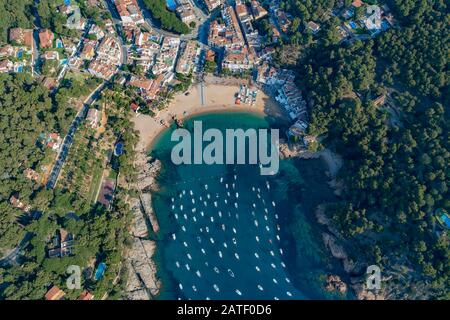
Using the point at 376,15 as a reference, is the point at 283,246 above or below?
below

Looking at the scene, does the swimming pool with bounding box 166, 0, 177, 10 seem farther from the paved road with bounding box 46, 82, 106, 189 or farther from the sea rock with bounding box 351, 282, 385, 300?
the sea rock with bounding box 351, 282, 385, 300

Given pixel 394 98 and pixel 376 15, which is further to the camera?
pixel 376 15

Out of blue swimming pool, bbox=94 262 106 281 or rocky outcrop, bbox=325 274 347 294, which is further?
rocky outcrop, bbox=325 274 347 294

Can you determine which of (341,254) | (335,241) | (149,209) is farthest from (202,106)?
(341,254)

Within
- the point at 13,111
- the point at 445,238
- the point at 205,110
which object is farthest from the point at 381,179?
the point at 13,111

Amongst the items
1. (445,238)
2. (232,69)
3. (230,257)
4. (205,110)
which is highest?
(232,69)

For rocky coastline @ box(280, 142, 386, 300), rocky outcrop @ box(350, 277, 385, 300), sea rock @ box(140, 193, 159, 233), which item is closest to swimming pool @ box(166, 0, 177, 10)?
rocky coastline @ box(280, 142, 386, 300)

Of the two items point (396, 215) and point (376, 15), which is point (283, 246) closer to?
point (396, 215)
